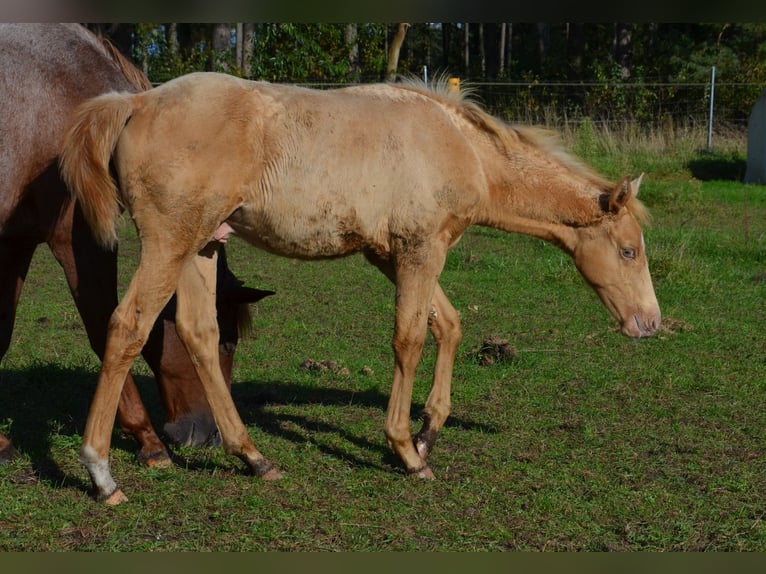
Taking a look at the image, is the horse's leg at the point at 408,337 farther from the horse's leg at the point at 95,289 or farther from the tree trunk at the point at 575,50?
the tree trunk at the point at 575,50

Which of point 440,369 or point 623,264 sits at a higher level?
point 623,264

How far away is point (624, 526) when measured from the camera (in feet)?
14.3

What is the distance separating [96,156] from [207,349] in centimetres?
115

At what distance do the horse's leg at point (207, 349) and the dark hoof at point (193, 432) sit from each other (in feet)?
1.25

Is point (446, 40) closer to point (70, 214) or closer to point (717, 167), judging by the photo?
point (717, 167)

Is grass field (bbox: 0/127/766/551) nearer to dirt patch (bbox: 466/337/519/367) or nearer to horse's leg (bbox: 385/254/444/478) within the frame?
dirt patch (bbox: 466/337/519/367)

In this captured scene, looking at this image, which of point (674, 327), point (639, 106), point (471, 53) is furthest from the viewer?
point (471, 53)

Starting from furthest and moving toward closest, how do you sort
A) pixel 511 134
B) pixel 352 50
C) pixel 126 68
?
1. pixel 352 50
2. pixel 126 68
3. pixel 511 134

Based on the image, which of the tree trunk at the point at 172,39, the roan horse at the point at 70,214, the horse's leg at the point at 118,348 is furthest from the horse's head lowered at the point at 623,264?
the tree trunk at the point at 172,39

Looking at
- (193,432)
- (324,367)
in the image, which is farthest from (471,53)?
(193,432)

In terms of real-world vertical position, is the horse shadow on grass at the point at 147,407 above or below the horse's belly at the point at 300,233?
below

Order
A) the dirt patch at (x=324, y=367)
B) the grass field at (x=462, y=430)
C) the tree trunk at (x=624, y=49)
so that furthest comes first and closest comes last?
the tree trunk at (x=624, y=49), the dirt patch at (x=324, y=367), the grass field at (x=462, y=430)

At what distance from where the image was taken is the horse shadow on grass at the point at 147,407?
17.5 feet

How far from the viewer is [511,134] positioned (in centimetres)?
523
